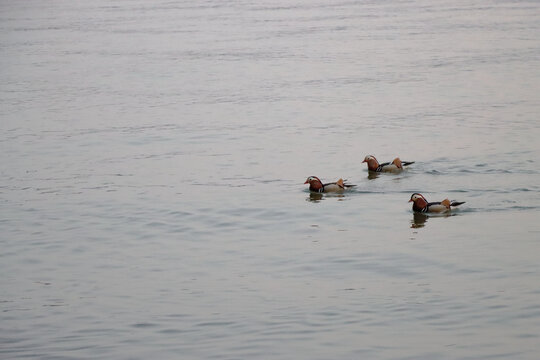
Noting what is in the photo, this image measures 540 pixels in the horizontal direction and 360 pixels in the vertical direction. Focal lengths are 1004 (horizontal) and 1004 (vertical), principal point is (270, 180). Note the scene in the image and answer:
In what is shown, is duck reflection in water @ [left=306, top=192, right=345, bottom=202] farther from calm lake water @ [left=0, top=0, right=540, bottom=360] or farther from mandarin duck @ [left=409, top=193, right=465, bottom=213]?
mandarin duck @ [left=409, top=193, right=465, bottom=213]

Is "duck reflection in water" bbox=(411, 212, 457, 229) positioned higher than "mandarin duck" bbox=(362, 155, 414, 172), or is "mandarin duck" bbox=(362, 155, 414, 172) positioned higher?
"mandarin duck" bbox=(362, 155, 414, 172)

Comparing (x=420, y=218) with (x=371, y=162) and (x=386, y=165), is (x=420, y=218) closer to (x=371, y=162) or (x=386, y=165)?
(x=386, y=165)

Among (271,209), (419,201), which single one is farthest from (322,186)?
(419,201)

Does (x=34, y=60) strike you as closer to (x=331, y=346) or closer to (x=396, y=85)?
(x=396, y=85)

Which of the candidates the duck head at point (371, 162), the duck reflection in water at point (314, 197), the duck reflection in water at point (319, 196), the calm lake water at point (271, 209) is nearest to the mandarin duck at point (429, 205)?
the calm lake water at point (271, 209)

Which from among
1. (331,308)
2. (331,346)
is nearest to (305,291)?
(331,308)

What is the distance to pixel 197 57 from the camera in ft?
163

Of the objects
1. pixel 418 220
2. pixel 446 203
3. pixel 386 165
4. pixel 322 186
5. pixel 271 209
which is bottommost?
pixel 418 220

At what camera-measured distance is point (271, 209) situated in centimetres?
2102

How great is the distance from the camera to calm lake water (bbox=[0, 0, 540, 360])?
46.5 feet

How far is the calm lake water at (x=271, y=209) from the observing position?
1419cm

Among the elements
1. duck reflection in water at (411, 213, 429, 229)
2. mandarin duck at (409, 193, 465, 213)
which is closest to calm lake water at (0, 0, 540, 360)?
duck reflection in water at (411, 213, 429, 229)

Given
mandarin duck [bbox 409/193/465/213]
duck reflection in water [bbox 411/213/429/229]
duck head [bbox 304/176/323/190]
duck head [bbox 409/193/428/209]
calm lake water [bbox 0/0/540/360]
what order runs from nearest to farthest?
1. calm lake water [bbox 0/0/540/360]
2. duck reflection in water [bbox 411/213/429/229]
3. mandarin duck [bbox 409/193/465/213]
4. duck head [bbox 409/193/428/209]
5. duck head [bbox 304/176/323/190]

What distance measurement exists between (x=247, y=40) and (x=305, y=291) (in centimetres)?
4261
